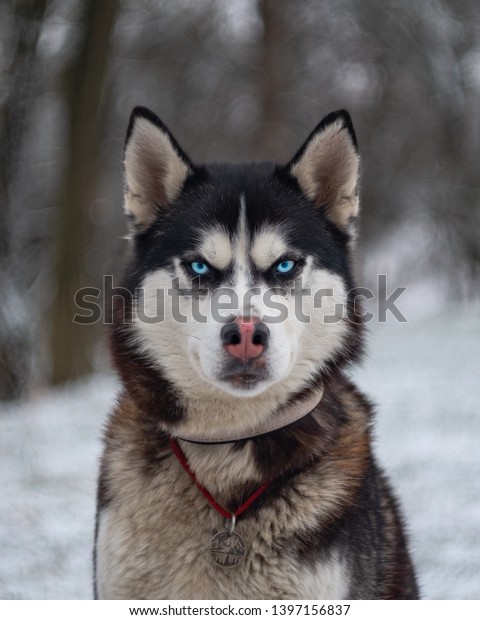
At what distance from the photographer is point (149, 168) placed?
3.06 m

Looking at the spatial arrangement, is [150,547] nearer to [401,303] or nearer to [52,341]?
[52,341]

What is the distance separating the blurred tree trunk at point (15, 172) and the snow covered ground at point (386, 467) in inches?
20.7

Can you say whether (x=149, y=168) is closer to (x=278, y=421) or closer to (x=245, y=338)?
(x=245, y=338)

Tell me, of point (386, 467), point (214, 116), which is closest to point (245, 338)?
point (386, 467)

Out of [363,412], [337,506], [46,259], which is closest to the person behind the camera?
[337,506]

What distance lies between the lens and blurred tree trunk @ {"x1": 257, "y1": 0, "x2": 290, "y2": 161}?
1354 cm

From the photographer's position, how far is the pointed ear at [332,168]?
2.91 meters

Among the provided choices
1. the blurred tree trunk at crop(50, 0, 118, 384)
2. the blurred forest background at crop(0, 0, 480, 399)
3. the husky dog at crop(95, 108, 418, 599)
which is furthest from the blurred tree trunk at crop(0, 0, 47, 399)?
the husky dog at crop(95, 108, 418, 599)

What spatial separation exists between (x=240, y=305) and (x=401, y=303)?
42.8 ft

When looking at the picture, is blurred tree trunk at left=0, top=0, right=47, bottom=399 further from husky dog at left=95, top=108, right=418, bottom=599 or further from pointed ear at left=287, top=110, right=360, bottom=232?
pointed ear at left=287, top=110, right=360, bottom=232

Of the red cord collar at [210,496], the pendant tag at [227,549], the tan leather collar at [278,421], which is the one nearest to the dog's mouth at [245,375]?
the tan leather collar at [278,421]

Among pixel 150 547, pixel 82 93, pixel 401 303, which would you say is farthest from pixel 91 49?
pixel 401 303

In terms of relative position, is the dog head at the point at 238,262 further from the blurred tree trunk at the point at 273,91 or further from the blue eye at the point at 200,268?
the blurred tree trunk at the point at 273,91

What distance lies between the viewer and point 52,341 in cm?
877
